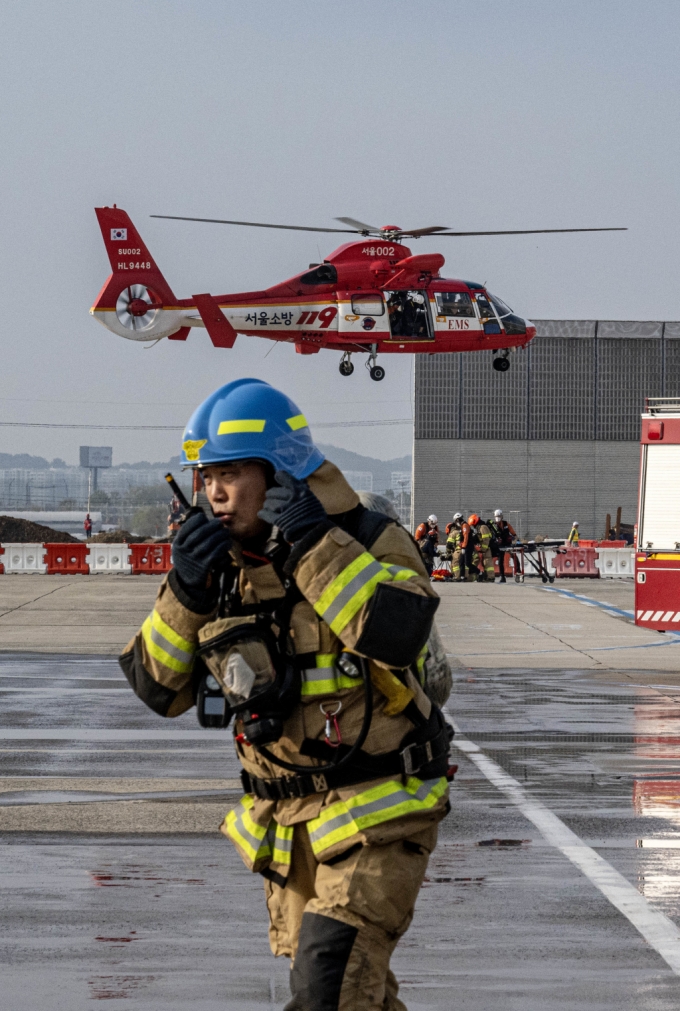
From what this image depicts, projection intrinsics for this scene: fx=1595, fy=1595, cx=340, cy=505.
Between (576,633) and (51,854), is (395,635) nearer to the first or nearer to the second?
(51,854)

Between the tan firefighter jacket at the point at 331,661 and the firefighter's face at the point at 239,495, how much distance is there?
3.1 inches

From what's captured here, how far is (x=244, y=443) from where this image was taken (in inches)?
161

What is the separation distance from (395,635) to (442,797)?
1.87ft

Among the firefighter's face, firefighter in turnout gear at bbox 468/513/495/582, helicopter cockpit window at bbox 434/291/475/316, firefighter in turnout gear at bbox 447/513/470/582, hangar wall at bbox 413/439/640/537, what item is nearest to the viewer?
the firefighter's face

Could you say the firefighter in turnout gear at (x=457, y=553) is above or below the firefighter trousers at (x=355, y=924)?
below

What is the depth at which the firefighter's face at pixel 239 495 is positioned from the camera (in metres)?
4.09

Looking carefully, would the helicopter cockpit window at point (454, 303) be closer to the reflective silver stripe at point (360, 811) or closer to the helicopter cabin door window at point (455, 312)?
the helicopter cabin door window at point (455, 312)

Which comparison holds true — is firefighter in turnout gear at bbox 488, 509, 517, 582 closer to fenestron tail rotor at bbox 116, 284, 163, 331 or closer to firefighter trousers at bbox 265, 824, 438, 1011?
fenestron tail rotor at bbox 116, 284, 163, 331

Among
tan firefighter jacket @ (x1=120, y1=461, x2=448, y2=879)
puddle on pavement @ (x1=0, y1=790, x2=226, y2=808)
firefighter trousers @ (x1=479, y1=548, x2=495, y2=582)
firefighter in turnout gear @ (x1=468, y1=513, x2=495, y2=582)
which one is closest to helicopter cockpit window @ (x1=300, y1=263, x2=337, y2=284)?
firefighter in turnout gear @ (x1=468, y1=513, x2=495, y2=582)

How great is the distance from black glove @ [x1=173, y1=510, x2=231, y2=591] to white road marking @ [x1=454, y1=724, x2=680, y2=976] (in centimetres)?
266

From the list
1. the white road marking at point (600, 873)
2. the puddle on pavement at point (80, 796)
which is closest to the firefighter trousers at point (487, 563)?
the white road marking at point (600, 873)

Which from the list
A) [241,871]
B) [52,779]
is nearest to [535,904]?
[241,871]

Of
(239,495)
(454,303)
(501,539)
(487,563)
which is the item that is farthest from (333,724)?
(454,303)

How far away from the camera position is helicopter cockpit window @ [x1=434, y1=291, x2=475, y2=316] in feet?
138
